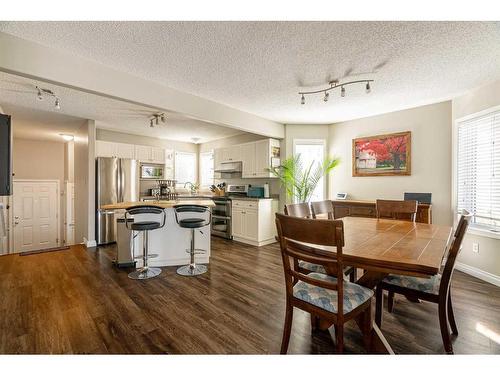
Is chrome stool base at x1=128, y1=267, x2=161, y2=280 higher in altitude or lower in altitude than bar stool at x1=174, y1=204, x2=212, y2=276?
lower

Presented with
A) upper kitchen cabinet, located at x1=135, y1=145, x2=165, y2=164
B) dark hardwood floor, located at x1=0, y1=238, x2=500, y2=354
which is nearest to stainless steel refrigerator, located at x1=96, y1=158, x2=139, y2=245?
upper kitchen cabinet, located at x1=135, y1=145, x2=165, y2=164

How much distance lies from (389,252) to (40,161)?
798 cm

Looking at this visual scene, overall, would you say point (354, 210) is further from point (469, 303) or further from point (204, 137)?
point (204, 137)

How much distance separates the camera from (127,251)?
3.32m

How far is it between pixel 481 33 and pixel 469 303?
2495 millimetres

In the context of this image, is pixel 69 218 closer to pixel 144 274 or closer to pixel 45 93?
pixel 45 93

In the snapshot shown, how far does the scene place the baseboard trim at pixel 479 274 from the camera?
2.77m

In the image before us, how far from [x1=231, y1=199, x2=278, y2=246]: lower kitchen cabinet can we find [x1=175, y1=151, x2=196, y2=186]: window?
2183 millimetres

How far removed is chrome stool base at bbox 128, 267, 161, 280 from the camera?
2.89 m

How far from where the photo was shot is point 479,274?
2.95 metres

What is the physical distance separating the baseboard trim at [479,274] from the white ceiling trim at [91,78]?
407 cm

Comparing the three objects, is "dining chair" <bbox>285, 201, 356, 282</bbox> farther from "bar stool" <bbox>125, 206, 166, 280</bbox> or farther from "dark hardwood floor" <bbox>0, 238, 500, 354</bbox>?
→ "bar stool" <bbox>125, 206, 166, 280</bbox>

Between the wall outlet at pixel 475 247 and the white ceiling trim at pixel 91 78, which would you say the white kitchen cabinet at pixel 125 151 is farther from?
the wall outlet at pixel 475 247
